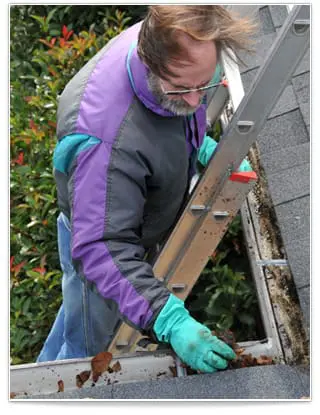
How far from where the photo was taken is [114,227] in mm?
2010

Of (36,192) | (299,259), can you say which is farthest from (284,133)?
(36,192)

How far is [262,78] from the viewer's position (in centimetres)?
196

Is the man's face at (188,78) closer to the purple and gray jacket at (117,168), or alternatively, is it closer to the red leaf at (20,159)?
the purple and gray jacket at (117,168)

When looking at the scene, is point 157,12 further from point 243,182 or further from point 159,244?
point 159,244

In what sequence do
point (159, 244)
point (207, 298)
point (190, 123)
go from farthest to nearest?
point (207, 298) < point (159, 244) < point (190, 123)

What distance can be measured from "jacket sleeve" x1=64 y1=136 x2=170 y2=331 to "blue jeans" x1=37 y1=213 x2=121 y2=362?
1.79ft

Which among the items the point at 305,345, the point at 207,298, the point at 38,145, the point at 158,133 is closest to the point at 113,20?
the point at 38,145

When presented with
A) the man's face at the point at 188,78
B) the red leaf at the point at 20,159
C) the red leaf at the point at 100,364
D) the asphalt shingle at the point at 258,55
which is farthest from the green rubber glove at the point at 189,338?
the red leaf at the point at 20,159

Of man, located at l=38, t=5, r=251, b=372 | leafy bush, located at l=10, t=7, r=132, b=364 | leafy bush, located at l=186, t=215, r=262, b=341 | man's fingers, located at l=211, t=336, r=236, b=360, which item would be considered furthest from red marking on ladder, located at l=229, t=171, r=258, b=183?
leafy bush, located at l=10, t=7, r=132, b=364

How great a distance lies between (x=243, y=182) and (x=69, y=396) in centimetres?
90

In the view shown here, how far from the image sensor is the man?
1.95m

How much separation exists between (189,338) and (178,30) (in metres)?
0.95

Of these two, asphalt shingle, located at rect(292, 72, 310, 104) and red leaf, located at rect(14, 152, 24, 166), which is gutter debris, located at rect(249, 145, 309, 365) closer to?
asphalt shingle, located at rect(292, 72, 310, 104)

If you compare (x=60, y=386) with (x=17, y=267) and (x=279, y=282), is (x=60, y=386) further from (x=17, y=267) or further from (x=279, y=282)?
(x=17, y=267)
